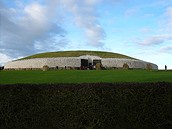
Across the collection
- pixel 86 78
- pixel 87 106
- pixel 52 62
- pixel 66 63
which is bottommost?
pixel 87 106

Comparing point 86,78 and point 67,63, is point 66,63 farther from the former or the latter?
point 86,78

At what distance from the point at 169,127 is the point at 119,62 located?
43.9 meters

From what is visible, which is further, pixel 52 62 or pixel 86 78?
pixel 52 62

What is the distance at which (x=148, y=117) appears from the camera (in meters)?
8.19

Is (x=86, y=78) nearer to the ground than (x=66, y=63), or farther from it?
nearer to the ground

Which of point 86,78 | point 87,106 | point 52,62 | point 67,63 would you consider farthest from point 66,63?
point 87,106

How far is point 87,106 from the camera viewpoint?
8117mm

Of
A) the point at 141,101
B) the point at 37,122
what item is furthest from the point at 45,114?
the point at 141,101

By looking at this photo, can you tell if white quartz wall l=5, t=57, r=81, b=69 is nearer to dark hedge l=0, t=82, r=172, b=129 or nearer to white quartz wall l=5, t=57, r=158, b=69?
white quartz wall l=5, t=57, r=158, b=69

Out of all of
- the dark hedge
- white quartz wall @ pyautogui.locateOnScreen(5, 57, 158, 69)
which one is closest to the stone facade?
white quartz wall @ pyautogui.locateOnScreen(5, 57, 158, 69)

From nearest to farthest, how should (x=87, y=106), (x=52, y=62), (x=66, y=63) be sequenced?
(x=87, y=106) → (x=66, y=63) → (x=52, y=62)

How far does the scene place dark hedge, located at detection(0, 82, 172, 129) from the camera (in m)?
8.02

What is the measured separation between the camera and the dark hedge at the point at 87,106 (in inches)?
316

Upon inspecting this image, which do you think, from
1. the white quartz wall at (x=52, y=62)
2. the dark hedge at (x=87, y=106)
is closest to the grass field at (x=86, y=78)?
the dark hedge at (x=87, y=106)
